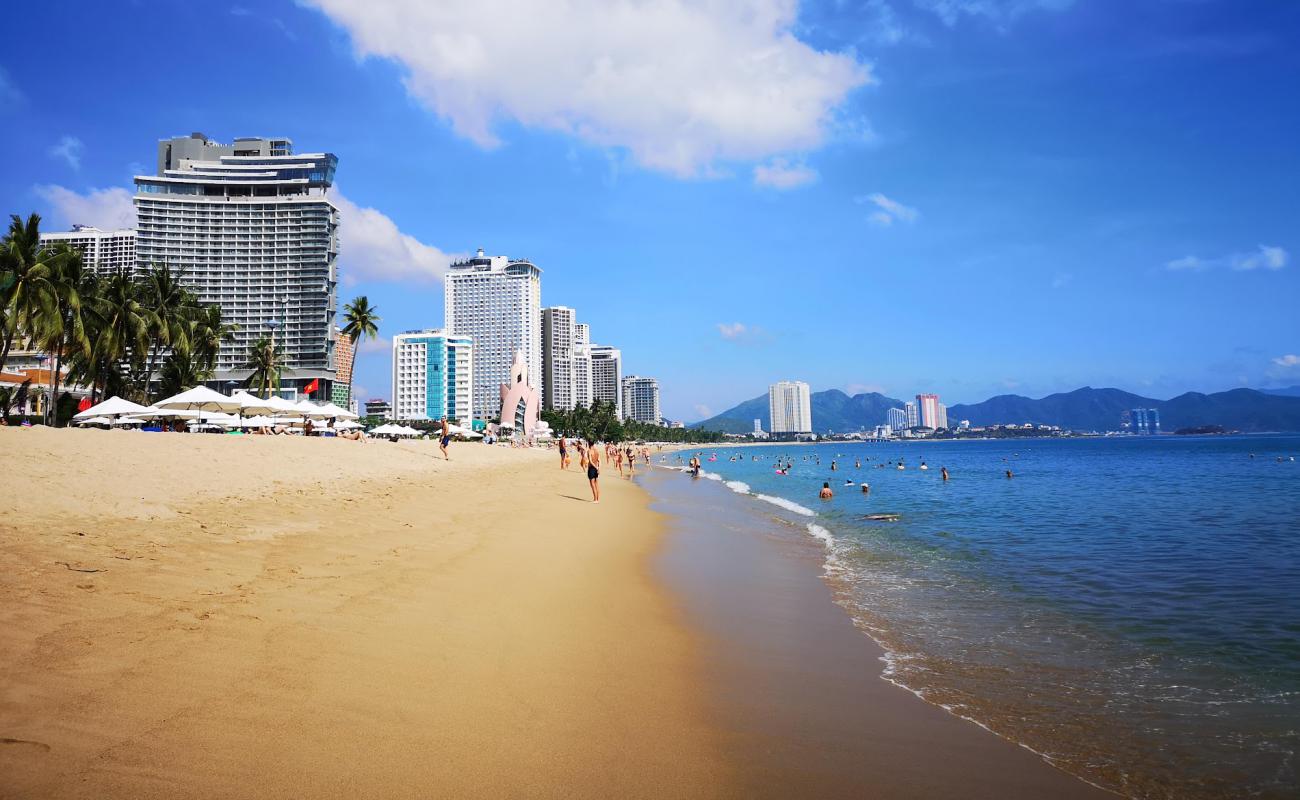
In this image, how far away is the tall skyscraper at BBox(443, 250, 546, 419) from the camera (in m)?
184

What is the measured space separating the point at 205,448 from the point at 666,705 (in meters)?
17.4

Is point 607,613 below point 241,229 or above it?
below

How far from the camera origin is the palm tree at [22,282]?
2938cm

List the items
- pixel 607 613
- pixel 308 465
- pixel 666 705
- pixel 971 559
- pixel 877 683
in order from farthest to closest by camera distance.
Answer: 1. pixel 308 465
2. pixel 971 559
3. pixel 607 613
4. pixel 877 683
5. pixel 666 705

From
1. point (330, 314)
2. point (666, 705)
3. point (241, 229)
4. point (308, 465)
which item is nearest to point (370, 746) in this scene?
point (666, 705)

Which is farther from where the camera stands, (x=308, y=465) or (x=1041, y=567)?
(x=308, y=465)


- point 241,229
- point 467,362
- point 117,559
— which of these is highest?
point 241,229

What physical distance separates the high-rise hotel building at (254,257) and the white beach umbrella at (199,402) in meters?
87.0

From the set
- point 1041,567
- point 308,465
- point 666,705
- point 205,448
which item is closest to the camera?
point 666,705

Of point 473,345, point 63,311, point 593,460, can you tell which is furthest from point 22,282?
point 473,345

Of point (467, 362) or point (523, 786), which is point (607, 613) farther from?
point (467, 362)

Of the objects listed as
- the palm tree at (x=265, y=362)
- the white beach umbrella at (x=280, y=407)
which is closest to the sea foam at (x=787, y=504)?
the white beach umbrella at (x=280, y=407)

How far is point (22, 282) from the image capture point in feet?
96.3

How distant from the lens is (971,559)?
12805 millimetres
